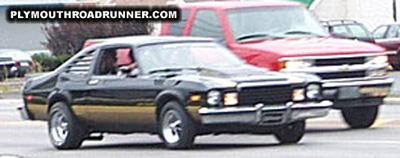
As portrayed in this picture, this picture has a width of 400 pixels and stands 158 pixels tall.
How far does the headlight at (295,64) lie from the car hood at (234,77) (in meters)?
1.55

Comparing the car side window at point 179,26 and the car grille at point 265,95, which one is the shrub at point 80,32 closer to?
the car side window at point 179,26

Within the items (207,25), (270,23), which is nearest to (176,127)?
(270,23)

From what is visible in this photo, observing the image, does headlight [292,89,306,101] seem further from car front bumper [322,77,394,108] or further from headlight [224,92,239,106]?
car front bumper [322,77,394,108]

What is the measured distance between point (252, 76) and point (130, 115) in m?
1.59

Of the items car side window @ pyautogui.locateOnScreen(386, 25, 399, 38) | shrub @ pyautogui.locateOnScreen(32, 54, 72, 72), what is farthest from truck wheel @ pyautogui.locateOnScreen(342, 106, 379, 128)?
shrub @ pyautogui.locateOnScreen(32, 54, 72, 72)

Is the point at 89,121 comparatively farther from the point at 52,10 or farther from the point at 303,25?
the point at 52,10

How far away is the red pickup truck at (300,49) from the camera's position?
1756 cm

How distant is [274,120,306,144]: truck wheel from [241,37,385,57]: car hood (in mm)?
1809

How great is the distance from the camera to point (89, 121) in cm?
1630

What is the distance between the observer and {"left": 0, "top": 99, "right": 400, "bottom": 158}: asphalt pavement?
1465 centimetres

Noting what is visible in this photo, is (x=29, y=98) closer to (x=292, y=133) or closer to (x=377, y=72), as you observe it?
(x=292, y=133)

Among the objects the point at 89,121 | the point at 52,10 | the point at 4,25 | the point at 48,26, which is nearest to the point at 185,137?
the point at 89,121

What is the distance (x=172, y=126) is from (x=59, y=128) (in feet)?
7.31

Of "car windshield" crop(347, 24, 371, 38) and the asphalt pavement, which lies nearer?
the asphalt pavement
